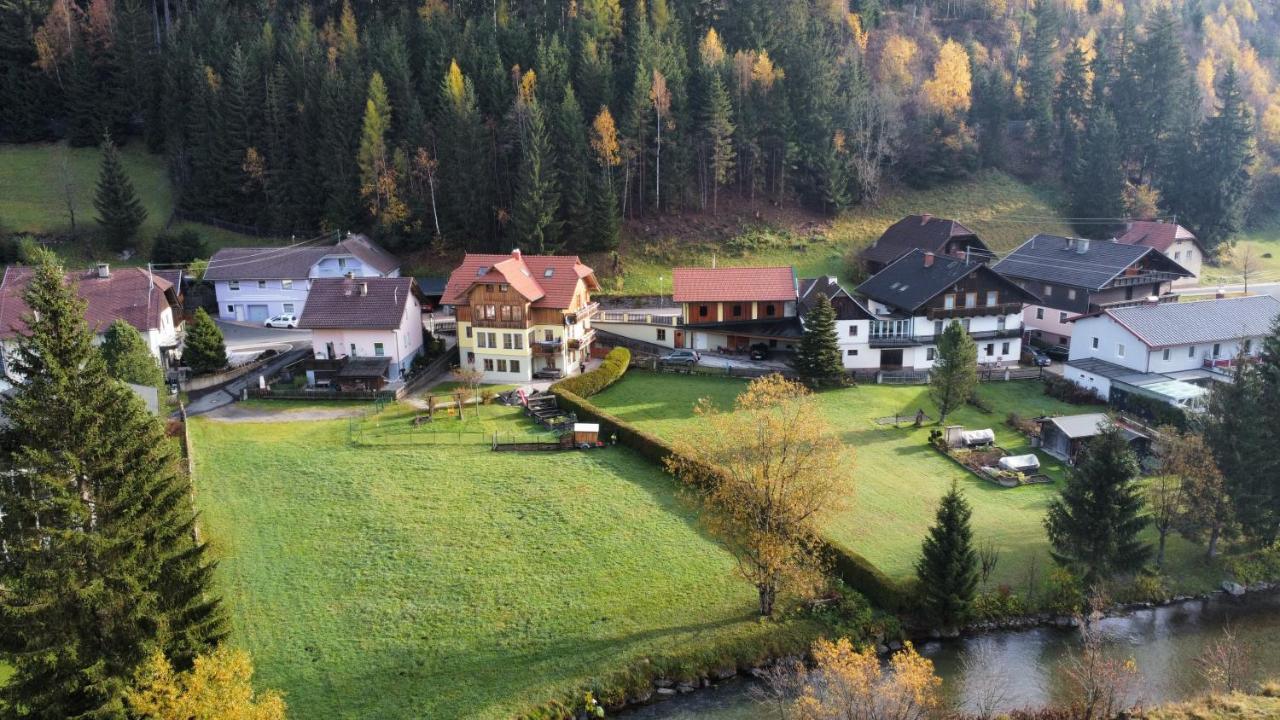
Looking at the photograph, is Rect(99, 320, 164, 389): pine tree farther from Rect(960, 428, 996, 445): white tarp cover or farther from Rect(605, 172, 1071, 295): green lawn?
Rect(960, 428, 996, 445): white tarp cover

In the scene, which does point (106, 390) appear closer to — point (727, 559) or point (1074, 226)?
point (727, 559)

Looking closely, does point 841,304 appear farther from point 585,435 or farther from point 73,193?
point 73,193

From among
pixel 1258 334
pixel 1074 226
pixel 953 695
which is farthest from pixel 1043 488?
pixel 1074 226

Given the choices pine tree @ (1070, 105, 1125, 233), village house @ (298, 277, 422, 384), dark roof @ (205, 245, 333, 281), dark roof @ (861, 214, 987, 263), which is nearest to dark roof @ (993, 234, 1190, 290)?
dark roof @ (861, 214, 987, 263)

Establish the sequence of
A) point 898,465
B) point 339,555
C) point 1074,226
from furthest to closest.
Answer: point 1074,226 → point 898,465 → point 339,555

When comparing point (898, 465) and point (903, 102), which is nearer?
point (898, 465)

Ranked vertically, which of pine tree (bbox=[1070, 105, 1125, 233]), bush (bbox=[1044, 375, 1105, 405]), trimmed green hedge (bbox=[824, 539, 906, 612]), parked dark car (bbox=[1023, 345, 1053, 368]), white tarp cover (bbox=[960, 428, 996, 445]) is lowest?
trimmed green hedge (bbox=[824, 539, 906, 612])
